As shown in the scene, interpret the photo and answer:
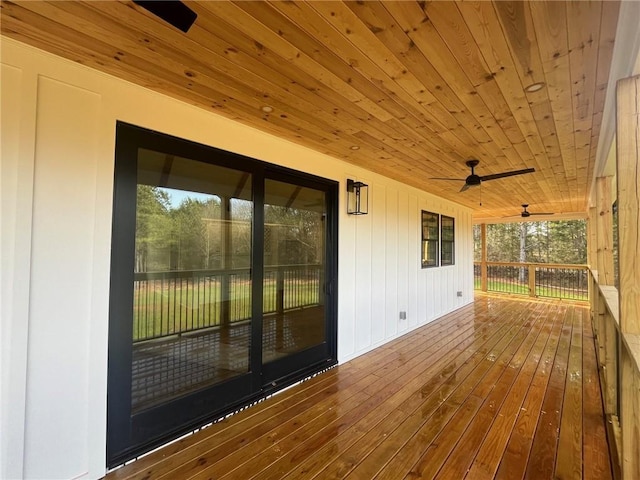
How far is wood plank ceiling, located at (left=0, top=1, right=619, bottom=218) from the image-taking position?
4.28ft

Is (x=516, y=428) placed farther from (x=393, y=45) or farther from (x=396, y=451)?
(x=393, y=45)

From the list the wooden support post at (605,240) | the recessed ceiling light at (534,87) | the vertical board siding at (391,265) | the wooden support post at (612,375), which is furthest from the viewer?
the vertical board siding at (391,265)

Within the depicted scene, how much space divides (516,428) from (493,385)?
736 mm

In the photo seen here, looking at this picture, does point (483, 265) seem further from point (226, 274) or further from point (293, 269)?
point (226, 274)

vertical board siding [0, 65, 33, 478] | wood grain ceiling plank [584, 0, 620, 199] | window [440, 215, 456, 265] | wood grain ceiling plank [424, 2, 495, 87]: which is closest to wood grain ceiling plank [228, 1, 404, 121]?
wood grain ceiling plank [424, 2, 495, 87]

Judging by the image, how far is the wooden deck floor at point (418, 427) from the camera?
186 cm

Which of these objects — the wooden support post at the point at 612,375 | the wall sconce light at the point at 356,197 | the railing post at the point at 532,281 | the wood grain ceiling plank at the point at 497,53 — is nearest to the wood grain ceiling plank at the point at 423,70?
the wood grain ceiling plank at the point at 497,53

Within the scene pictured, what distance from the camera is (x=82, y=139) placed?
1741mm

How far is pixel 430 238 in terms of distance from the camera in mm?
5742

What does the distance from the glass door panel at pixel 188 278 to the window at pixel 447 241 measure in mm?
4876

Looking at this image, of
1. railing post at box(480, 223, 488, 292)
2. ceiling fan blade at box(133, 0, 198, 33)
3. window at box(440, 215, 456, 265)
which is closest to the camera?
ceiling fan blade at box(133, 0, 198, 33)

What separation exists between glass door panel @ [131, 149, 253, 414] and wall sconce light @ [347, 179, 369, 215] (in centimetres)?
147

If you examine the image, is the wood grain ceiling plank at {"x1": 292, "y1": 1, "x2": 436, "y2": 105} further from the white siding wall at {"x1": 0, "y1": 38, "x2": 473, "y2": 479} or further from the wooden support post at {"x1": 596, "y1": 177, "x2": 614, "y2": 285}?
the wooden support post at {"x1": 596, "y1": 177, "x2": 614, "y2": 285}

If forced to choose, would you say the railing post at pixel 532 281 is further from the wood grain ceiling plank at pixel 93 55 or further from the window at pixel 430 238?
the wood grain ceiling plank at pixel 93 55
